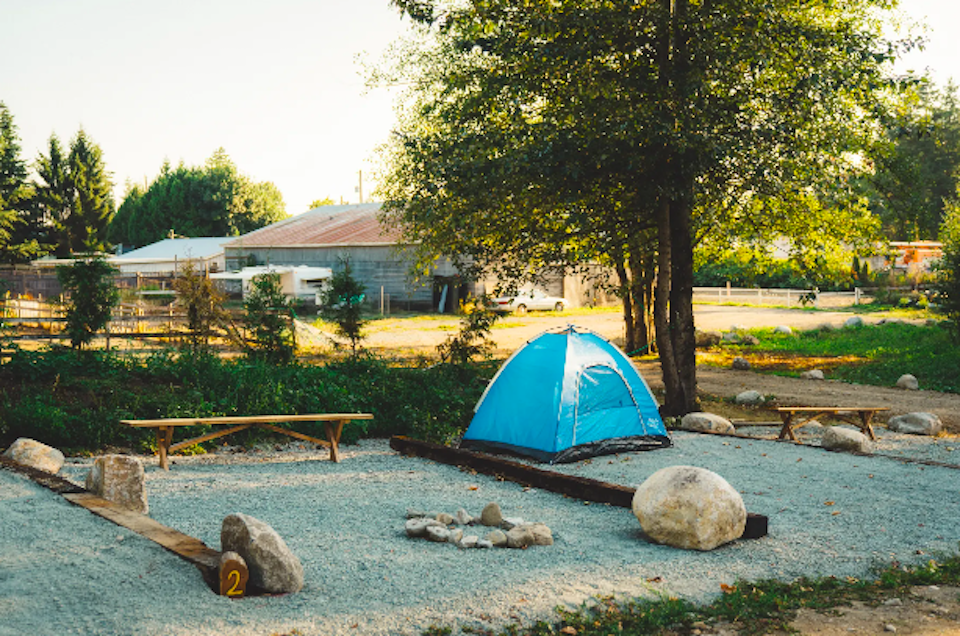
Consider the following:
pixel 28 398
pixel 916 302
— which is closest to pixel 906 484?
pixel 28 398

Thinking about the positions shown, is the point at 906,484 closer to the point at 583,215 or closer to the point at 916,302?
the point at 583,215

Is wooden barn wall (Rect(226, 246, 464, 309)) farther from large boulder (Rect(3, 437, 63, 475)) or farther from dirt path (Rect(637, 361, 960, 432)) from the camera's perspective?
large boulder (Rect(3, 437, 63, 475))

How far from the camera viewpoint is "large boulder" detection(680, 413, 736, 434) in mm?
11961

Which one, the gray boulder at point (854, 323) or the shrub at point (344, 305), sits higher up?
the shrub at point (344, 305)

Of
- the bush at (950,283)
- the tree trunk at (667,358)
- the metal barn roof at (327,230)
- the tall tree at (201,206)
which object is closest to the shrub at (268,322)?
the tree trunk at (667,358)

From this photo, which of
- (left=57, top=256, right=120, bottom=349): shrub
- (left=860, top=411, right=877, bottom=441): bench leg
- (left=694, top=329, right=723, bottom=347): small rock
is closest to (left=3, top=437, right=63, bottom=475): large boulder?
(left=57, top=256, right=120, bottom=349): shrub

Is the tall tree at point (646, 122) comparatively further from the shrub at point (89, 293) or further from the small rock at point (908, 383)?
the small rock at point (908, 383)

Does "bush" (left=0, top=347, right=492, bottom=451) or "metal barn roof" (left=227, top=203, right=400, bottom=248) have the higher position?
"metal barn roof" (left=227, top=203, right=400, bottom=248)

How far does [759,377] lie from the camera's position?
1822 cm

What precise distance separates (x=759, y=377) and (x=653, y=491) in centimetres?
1264

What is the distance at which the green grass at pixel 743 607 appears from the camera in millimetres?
4566

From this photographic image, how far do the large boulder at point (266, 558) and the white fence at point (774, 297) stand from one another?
33943 millimetres

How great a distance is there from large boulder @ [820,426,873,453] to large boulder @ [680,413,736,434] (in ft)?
5.30

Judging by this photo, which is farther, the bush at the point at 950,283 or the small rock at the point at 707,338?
the small rock at the point at 707,338
